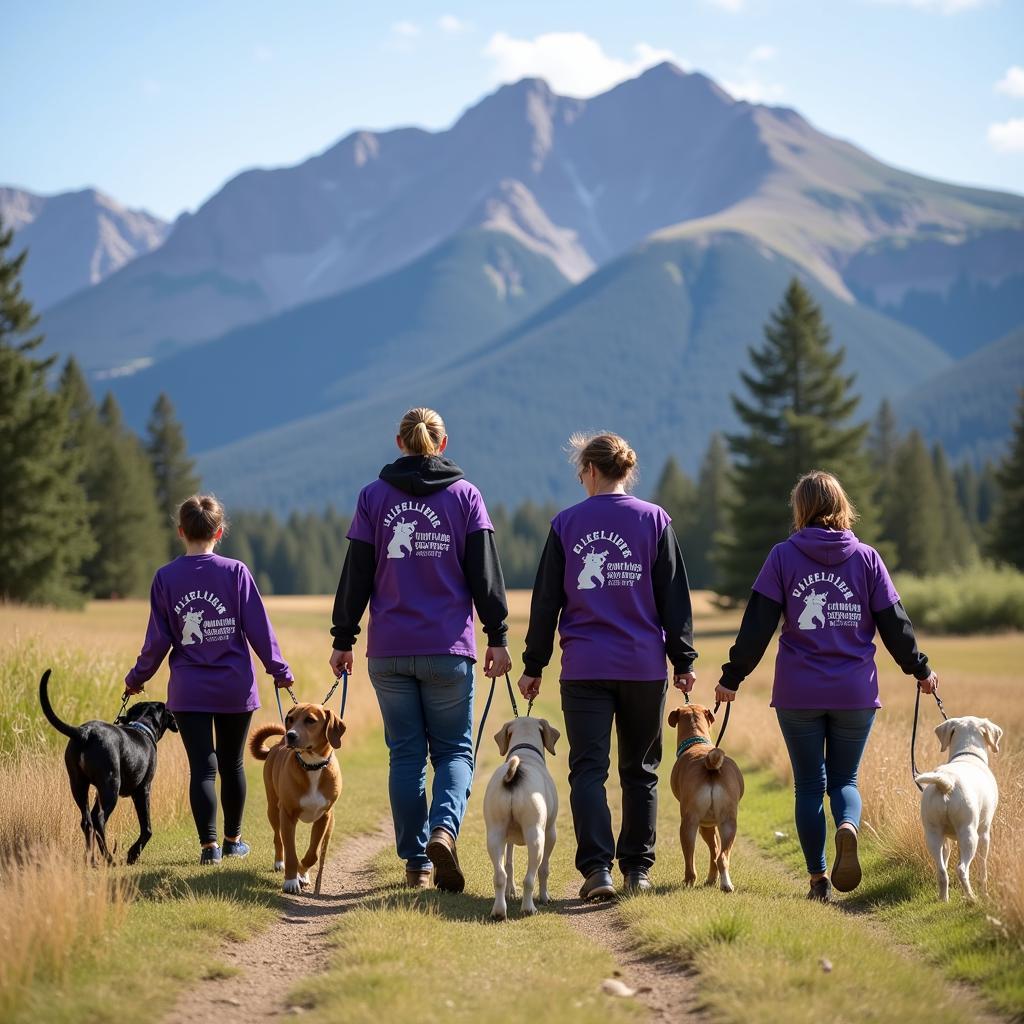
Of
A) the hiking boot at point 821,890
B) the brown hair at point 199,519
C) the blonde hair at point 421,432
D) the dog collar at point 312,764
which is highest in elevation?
the blonde hair at point 421,432

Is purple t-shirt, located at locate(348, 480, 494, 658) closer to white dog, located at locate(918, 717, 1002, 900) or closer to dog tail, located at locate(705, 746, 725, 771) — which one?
dog tail, located at locate(705, 746, 725, 771)

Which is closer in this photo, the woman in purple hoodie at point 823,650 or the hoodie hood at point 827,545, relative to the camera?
the woman in purple hoodie at point 823,650

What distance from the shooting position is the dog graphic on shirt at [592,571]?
25.7ft

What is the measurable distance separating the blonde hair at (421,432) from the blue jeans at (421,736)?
134cm

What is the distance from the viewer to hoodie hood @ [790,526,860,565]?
782cm

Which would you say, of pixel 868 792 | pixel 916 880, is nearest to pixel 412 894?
pixel 916 880

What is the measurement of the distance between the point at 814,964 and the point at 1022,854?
1688 mm

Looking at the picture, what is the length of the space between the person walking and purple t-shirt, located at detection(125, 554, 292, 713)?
→ 0.80 m

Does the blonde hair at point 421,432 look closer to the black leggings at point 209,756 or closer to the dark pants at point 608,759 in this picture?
the dark pants at point 608,759

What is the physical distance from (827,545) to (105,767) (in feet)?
15.6

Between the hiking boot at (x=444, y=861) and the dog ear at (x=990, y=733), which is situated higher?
the dog ear at (x=990, y=733)

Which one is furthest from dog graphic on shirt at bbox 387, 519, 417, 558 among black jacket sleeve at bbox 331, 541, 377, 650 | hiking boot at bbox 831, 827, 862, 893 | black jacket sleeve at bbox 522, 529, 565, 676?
hiking boot at bbox 831, 827, 862, 893

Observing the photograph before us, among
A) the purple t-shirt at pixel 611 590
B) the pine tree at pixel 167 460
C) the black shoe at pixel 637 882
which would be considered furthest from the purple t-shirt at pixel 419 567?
the pine tree at pixel 167 460

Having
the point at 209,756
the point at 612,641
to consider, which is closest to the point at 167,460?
the point at 209,756
